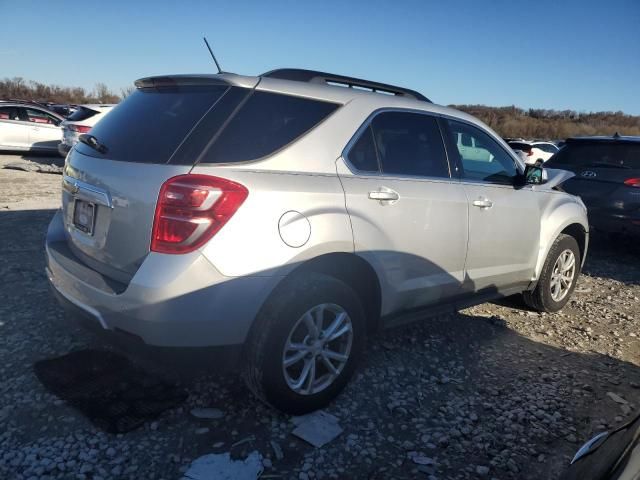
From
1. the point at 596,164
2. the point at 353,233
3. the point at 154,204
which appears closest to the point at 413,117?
the point at 353,233

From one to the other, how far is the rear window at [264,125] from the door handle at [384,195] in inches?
20.6

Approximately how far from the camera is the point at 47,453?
2342 millimetres

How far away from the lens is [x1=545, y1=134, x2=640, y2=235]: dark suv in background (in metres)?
6.45

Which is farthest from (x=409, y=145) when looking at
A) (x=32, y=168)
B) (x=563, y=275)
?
(x=32, y=168)

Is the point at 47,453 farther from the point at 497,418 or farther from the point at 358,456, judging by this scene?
the point at 497,418

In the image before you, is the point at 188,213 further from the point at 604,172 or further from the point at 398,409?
the point at 604,172

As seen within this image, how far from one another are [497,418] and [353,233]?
1405 mm

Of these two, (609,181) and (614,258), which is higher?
(609,181)

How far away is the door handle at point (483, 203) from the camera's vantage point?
11.7 feet

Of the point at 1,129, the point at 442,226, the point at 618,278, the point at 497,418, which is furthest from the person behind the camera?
the point at 1,129

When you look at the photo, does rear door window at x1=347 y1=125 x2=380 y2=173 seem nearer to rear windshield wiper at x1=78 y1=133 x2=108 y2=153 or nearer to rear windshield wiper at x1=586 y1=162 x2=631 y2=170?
rear windshield wiper at x1=78 y1=133 x2=108 y2=153

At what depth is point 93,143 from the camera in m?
2.82

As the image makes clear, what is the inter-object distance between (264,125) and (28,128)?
14020mm

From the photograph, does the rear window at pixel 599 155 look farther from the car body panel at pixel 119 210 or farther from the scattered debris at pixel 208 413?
the car body panel at pixel 119 210
